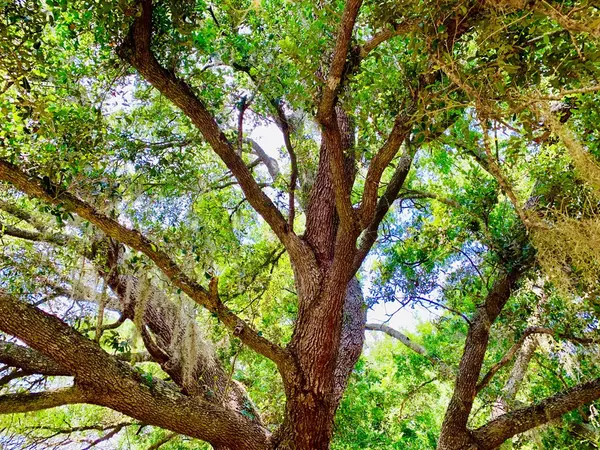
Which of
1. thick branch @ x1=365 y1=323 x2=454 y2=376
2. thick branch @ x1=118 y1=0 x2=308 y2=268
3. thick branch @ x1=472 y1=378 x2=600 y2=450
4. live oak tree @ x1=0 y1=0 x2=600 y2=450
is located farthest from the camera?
thick branch @ x1=365 y1=323 x2=454 y2=376

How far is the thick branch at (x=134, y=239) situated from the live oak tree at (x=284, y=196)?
0.01 m

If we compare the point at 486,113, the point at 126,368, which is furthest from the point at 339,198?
the point at 126,368

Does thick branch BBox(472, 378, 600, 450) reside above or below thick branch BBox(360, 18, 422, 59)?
below

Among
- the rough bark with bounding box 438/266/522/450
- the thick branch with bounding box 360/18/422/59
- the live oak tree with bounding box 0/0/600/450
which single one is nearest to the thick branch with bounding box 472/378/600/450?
the live oak tree with bounding box 0/0/600/450

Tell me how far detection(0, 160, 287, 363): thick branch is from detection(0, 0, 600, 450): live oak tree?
0.04 feet

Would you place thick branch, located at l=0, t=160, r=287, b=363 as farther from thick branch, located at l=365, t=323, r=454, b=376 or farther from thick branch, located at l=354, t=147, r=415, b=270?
thick branch, located at l=365, t=323, r=454, b=376

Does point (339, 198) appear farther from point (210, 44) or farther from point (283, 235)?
point (210, 44)

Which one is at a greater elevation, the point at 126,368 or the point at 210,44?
the point at 210,44

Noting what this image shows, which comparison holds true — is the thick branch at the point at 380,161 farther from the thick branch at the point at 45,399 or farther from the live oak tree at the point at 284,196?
the thick branch at the point at 45,399

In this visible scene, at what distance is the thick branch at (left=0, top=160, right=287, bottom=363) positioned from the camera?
→ 2523mm

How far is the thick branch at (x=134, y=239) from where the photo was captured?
2523 millimetres

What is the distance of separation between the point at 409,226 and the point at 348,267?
236 centimetres

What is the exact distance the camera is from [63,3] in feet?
8.51

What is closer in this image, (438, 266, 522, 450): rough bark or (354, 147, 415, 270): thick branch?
(438, 266, 522, 450): rough bark
